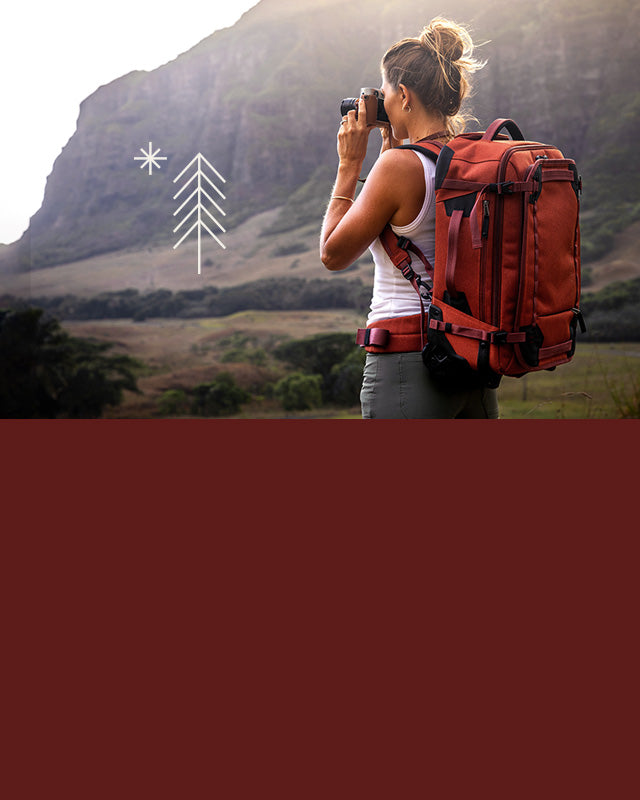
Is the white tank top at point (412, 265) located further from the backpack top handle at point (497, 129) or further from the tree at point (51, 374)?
the tree at point (51, 374)

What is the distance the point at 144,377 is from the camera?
8.66 meters

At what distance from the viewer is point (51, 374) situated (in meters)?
8.53

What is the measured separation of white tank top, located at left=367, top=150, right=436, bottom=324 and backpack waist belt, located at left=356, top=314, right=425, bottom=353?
0.01 metres

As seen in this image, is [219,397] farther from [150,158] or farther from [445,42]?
[445,42]

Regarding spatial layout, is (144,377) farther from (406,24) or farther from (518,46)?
(518,46)

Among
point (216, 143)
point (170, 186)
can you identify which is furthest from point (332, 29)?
point (170, 186)

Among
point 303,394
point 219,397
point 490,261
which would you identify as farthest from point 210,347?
point 490,261

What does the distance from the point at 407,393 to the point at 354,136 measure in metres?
0.54

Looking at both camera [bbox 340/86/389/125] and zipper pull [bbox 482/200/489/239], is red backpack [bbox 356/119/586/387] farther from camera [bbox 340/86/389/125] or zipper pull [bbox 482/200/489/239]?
camera [bbox 340/86/389/125]

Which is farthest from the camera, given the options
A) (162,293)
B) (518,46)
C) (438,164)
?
(162,293)

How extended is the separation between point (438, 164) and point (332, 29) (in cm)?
838

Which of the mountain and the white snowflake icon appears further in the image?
the white snowflake icon

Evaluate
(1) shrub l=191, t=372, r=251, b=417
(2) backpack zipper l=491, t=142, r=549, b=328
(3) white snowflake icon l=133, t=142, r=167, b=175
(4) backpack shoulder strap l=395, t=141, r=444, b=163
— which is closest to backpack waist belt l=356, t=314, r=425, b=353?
(2) backpack zipper l=491, t=142, r=549, b=328

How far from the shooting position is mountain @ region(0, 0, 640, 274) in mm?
8086
